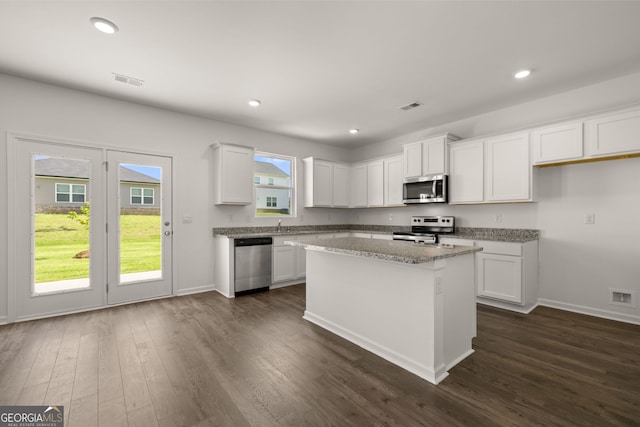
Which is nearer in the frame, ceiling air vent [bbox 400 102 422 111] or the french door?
the french door

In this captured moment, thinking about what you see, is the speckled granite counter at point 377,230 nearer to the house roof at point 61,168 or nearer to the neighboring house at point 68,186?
the neighboring house at point 68,186

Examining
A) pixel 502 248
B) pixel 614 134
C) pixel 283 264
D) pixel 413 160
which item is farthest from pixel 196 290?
pixel 614 134

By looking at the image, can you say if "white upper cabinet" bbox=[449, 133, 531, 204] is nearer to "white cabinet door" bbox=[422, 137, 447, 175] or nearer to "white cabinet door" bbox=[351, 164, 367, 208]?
"white cabinet door" bbox=[422, 137, 447, 175]

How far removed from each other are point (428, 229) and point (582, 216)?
6.54 feet

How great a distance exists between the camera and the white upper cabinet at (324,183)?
5660 millimetres

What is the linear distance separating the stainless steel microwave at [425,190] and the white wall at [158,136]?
2407 millimetres

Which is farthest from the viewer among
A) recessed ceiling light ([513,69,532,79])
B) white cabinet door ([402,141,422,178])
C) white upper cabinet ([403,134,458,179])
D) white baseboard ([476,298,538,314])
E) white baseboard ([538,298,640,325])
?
white cabinet door ([402,141,422,178])

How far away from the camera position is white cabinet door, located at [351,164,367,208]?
594 cm

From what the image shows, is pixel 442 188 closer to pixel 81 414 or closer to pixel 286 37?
pixel 286 37

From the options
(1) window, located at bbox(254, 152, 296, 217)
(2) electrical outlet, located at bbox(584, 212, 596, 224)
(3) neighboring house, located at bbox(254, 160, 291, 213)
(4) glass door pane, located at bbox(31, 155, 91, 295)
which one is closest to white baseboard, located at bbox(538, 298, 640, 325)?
(2) electrical outlet, located at bbox(584, 212, 596, 224)

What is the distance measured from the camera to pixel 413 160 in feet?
15.9

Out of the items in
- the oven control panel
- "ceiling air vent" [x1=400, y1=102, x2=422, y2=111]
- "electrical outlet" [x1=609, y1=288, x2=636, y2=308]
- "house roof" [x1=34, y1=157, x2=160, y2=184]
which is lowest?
"electrical outlet" [x1=609, y1=288, x2=636, y2=308]

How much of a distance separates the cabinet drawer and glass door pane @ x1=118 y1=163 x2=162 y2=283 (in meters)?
4.58

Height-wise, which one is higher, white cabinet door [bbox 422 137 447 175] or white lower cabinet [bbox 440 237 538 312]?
white cabinet door [bbox 422 137 447 175]
